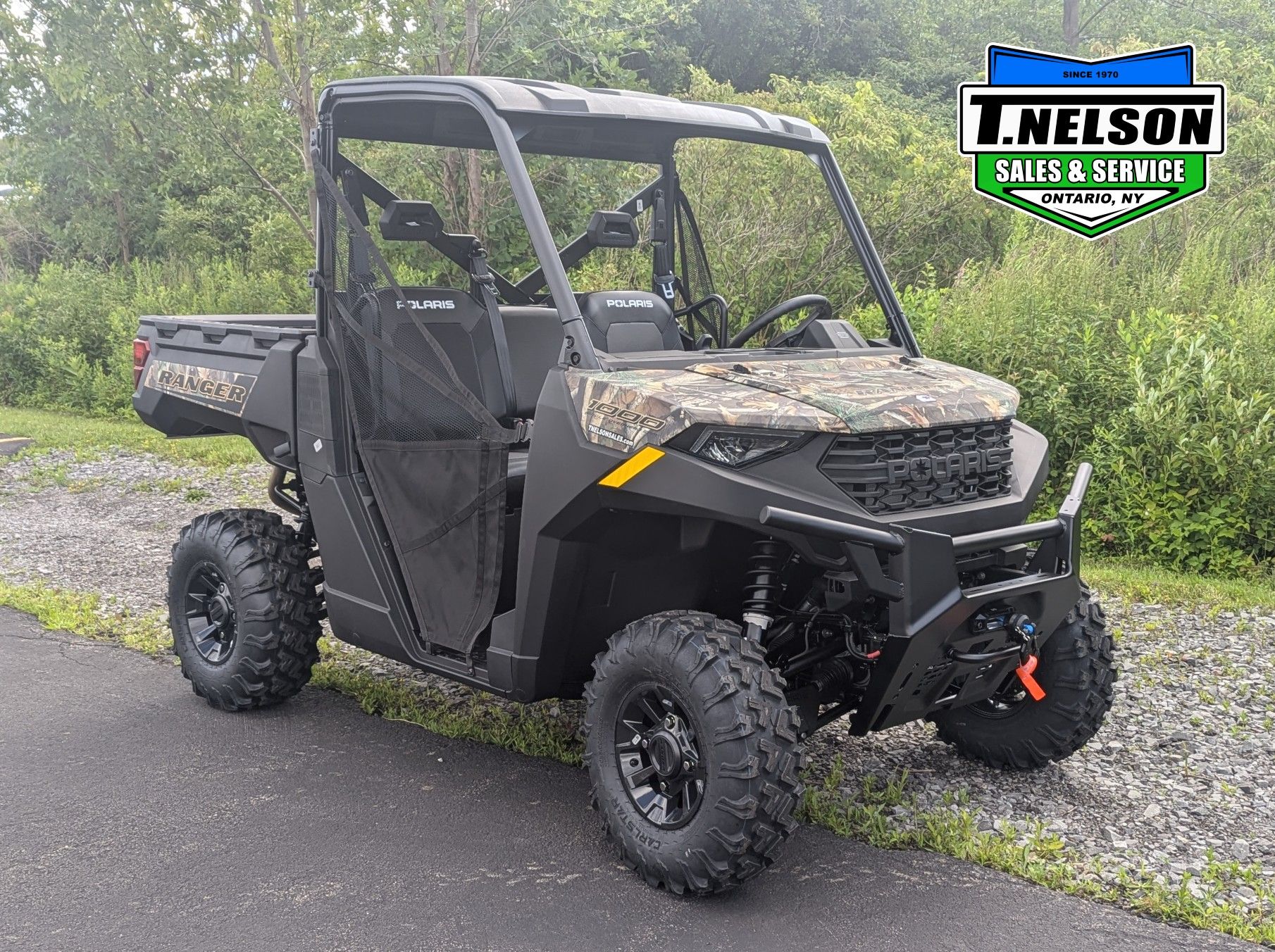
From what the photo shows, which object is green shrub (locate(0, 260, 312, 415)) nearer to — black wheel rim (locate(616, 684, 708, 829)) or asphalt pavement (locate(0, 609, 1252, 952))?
asphalt pavement (locate(0, 609, 1252, 952))

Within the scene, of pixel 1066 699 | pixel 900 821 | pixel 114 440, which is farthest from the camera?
pixel 114 440

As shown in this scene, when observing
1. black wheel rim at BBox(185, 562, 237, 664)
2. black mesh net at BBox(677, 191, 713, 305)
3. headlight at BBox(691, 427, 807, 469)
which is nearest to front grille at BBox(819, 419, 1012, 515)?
headlight at BBox(691, 427, 807, 469)

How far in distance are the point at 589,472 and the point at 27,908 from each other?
193 cm

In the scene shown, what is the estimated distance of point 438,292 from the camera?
15.4ft

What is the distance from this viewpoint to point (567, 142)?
4676mm

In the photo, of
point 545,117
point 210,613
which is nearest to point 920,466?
point 545,117

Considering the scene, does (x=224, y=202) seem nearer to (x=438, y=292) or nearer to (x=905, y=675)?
(x=438, y=292)

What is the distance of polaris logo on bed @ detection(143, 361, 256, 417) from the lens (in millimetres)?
5023

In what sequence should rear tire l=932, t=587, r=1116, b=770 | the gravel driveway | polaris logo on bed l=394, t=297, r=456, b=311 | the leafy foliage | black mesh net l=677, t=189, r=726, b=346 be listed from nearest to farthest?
the gravel driveway, rear tire l=932, t=587, r=1116, b=770, polaris logo on bed l=394, t=297, r=456, b=311, black mesh net l=677, t=189, r=726, b=346, the leafy foliage

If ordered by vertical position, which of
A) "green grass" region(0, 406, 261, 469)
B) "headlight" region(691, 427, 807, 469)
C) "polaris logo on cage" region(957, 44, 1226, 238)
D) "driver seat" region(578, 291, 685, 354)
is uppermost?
"polaris logo on cage" region(957, 44, 1226, 238)

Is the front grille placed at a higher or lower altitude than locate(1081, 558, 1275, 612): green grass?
higher

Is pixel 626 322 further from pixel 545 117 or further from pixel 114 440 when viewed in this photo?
pixel 114 440

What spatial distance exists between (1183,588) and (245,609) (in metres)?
4.67

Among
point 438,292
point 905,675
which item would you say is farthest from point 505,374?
point 905,675
